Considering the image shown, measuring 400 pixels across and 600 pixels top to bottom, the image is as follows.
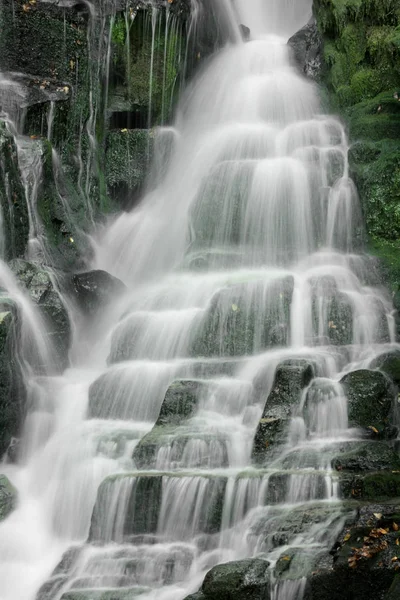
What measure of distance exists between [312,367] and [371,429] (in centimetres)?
145

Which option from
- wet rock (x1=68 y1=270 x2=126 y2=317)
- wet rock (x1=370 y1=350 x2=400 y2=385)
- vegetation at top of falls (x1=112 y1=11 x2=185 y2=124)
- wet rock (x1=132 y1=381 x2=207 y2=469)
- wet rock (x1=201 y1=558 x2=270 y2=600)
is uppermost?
vegetation at top of falls (x1=112 y1=11 x2=185 y2=124)

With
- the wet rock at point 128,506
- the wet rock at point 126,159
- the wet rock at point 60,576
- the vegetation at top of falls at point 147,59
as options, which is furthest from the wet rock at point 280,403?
the vegetation at top of falls at point 147,59

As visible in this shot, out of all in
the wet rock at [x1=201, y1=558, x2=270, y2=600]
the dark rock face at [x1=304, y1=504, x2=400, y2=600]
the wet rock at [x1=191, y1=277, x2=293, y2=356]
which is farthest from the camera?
the wet rock at [x1=191, y1=277, x2=293, y2=356]

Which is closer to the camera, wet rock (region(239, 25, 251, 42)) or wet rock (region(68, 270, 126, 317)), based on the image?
wet rock (region(68, 270, 126, 317))

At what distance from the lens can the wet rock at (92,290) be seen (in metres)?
14.1

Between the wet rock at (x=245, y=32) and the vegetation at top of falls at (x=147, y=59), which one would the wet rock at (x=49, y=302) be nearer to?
the vegetation at top of falls at (x=147, y=59)

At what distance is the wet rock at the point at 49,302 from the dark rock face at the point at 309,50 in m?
11.1

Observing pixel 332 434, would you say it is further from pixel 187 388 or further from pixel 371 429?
pixel 187 388

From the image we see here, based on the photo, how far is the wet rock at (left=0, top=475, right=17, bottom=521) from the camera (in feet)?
31.3

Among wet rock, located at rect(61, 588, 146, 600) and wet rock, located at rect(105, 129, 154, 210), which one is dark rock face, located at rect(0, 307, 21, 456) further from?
wet rock, located at rect(105, 129, 154, 210)

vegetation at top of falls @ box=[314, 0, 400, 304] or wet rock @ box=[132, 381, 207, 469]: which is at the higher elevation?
vegetation at top of falls @ box=[314, 0, 400, 304]

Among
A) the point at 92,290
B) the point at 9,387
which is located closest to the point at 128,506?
the point at 9,387

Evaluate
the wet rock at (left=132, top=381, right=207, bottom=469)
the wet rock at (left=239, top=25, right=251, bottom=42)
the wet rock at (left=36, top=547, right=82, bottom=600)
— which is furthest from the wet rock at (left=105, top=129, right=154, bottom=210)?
the wet rock at (left=36, top=547, right=82, bottom=600)

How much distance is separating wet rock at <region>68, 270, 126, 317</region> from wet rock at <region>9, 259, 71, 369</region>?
32.1 inches
